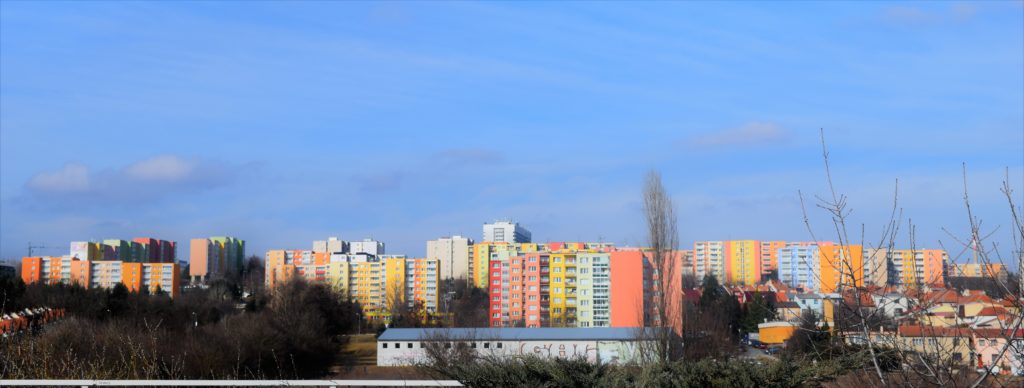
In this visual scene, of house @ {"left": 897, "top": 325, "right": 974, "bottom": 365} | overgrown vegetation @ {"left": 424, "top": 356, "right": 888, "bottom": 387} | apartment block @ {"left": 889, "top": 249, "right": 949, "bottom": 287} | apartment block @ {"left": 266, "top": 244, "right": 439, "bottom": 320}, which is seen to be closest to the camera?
house @ {"left": 897, "top": 325, "right": 974, "bottom": 365}

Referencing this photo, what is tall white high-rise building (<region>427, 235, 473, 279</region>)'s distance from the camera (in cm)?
11421

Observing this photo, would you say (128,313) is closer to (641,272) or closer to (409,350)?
(409,350)

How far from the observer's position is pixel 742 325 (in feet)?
175

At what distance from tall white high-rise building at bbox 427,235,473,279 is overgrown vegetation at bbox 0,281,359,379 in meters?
49.9

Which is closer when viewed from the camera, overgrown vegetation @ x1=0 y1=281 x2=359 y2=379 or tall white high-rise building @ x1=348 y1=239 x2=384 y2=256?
overgrown vegetation @ x1=0 y1=281 x2=359 y2=379

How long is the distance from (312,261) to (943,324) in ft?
322

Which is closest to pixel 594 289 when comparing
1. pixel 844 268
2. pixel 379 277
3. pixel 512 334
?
pixel 512 334

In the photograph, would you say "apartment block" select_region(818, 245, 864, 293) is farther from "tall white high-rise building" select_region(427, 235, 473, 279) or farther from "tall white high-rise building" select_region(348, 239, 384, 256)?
"tall white high-rise building" select_region(348, 239, 384, 256)

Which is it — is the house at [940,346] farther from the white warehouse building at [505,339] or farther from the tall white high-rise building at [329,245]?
the tall white high-rise building at [329,245]

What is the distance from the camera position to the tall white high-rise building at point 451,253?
114m

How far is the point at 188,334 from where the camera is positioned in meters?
27.5

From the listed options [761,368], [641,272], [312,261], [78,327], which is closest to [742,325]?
[641,272]

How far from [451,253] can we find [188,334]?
87.8 metres

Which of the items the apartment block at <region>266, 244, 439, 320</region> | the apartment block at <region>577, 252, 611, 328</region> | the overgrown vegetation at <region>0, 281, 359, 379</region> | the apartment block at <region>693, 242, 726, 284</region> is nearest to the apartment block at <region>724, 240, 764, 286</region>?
the apartment block at <region>693, 242, 726, 284</region>
